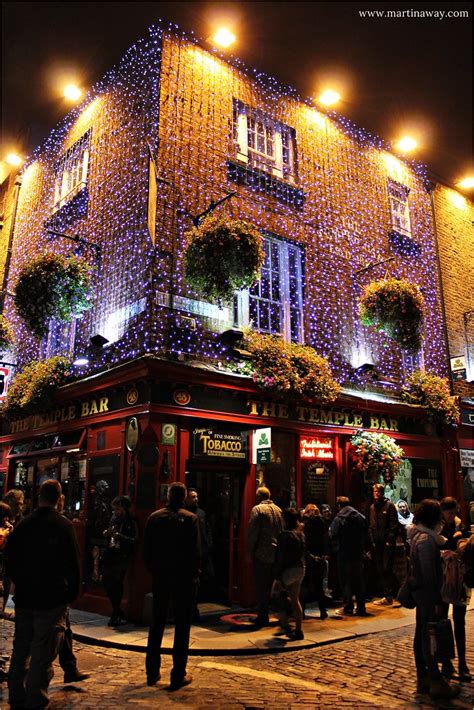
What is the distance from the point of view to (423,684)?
5914mm

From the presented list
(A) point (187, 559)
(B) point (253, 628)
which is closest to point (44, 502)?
(A) point (187, 559)

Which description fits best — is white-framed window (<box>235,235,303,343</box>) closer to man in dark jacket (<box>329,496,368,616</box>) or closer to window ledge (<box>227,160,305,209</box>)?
window ledge (<box>227,160,305,209</box>)

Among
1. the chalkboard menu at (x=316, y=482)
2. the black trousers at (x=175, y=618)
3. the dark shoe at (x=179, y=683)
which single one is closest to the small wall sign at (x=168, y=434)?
the chalkboard menu at (x=316, y=482)

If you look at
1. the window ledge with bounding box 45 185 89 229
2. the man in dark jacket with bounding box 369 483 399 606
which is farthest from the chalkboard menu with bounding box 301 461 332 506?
the window ledge with bounding box 45 185 89 229

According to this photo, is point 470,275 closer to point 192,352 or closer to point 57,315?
point 192,352

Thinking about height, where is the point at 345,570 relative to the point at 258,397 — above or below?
below

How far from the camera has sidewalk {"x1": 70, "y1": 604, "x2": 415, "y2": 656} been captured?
7.75 metres

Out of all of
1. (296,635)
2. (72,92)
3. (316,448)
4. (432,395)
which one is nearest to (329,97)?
(72,92)

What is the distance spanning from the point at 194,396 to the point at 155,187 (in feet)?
13.4

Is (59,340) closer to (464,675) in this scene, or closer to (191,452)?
(191,452)

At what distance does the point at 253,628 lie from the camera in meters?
8.73

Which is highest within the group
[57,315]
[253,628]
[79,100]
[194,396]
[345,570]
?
[79,100]

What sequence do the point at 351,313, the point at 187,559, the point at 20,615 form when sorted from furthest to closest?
the point at 351,313 < the point at 187,559 < the point at 20,615

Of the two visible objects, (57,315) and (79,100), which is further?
(79,100)
